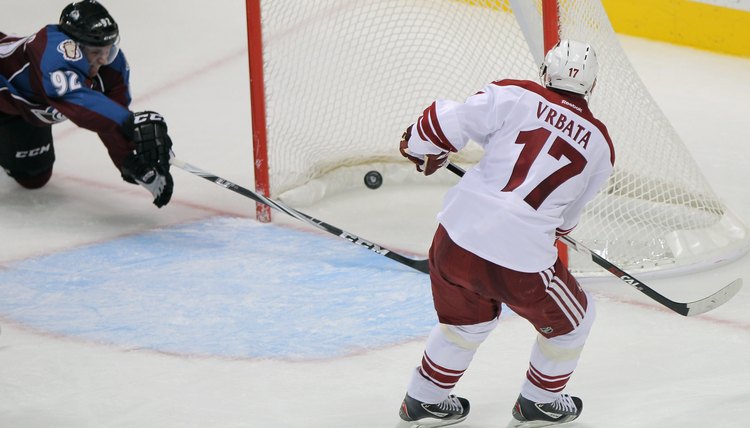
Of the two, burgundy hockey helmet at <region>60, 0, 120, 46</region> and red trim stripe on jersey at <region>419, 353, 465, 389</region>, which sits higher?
burgundy hockey helmet at <region>60, 0, 120, 46</region>

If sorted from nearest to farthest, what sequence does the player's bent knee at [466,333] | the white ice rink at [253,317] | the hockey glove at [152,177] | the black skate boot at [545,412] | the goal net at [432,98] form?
the player's bent knee at [466,333], the black skate boot at [545,412], the white ice rink at [253,317], the goal net at [432,98], the hockey glove at [152,177]

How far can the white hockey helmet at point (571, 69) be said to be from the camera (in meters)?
2.50

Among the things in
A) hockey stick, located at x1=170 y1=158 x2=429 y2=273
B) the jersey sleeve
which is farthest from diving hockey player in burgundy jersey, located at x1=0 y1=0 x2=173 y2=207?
the jersey sleeve

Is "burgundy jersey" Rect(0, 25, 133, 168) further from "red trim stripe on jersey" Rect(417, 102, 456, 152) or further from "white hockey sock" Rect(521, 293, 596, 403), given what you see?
"white hockey sock" Rect(521, 293, 596, 403)

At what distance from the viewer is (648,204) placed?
12.1 ft

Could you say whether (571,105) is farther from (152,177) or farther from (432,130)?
(152,177)

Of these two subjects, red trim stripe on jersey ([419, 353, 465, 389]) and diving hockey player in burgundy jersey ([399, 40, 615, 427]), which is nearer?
diving hockey player in burgundy jersey ([399, 40, 615, 427])

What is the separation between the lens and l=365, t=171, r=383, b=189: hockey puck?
167 inches

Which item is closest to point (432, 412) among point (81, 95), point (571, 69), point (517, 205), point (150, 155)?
point (517, 205)

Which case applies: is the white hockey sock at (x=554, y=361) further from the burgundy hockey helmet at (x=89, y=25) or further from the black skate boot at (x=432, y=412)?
the burgundy hockey helmet at (x=89, y=25)

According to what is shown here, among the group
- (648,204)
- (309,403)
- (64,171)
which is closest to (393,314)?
(309,403)

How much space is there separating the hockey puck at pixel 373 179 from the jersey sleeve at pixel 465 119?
1.72 m

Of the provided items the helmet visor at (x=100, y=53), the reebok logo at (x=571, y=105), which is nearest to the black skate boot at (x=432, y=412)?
the reebok logo at (x=571, y=105)

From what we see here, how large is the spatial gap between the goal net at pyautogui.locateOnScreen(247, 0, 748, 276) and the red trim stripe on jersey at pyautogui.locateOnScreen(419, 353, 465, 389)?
1066 millimetres
